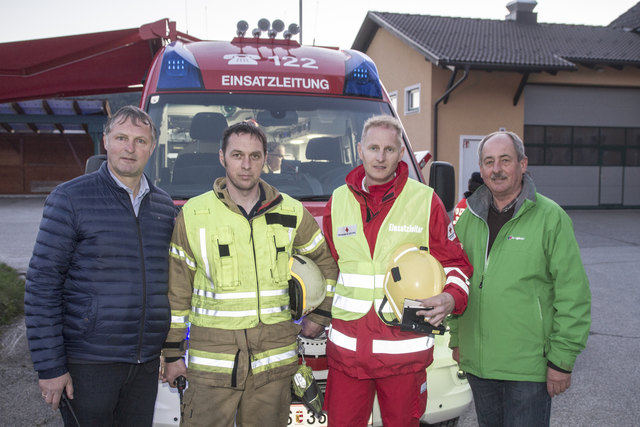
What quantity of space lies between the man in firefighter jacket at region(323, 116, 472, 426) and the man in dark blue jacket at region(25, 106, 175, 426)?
2.65 ft

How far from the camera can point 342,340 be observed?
254cm

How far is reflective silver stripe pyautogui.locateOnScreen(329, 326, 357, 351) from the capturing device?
250cm

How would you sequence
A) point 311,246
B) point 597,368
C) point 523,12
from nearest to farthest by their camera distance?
1. point 311,246
2. point 597,368
3. point 523,12

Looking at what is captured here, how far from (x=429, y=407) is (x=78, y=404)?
1713mm

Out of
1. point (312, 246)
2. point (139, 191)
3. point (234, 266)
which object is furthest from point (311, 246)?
point (139, 191)

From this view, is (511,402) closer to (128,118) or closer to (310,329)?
(310,329)

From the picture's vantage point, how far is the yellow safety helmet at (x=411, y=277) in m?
2.35

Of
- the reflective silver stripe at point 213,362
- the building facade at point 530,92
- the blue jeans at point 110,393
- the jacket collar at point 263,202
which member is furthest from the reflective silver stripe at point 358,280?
the building facade at point 530,92

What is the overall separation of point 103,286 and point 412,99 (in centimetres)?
1778

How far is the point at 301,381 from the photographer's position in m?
2.63

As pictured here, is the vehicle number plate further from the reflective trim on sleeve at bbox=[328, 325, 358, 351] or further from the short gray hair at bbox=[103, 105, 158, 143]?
the short gray hair at bbox=[103, 105, 158, 143]

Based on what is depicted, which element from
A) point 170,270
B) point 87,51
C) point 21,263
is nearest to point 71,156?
point 21,263

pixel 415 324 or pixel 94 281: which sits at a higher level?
pixel 94 281

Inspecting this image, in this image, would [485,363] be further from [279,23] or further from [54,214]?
[279,23]
